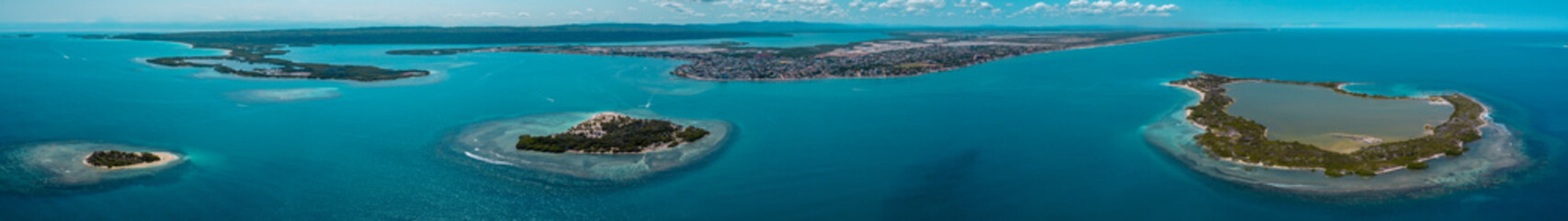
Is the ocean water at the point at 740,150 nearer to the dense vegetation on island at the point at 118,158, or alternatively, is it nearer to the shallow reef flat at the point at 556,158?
the shallow reef flat at the point at 556,158

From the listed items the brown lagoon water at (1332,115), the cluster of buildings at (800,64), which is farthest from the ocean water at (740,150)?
the cluster of buildings at (800,64)

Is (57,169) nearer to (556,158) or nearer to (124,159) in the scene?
(124,159)

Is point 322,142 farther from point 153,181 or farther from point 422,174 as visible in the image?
point 422,174

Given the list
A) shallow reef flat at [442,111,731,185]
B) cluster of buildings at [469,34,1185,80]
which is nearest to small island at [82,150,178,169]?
shallow reef flat at [442,111,731,185]

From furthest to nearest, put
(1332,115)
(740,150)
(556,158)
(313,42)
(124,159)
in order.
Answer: (313,42) → (1332,115) → (740,150) → (556,158) → (124,159)

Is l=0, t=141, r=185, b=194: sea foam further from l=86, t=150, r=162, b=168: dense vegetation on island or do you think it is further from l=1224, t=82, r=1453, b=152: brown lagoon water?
l=1224, t=82, r=1453, b=152: brown lagoon water

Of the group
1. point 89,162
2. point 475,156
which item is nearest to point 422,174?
point 475,156

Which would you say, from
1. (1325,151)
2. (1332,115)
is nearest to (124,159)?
(1325,151)
